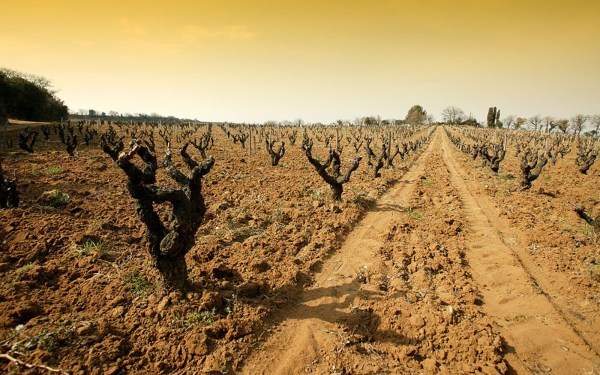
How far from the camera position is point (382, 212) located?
9.94 meters

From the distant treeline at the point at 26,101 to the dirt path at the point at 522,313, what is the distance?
5065 centimetres

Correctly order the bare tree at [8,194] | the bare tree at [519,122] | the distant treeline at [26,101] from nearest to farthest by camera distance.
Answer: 1. the bare tree at [8,194]
2. the distant treeline at [26,101]
3. the bare tree at [519,122]

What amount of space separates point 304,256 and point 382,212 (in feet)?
14.3

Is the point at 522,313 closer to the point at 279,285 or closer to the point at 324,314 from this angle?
the point at 324,314

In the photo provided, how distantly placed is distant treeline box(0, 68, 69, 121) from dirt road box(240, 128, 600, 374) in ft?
159

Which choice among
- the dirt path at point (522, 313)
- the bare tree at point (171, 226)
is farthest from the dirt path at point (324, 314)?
the dirt path at point (522, 313)

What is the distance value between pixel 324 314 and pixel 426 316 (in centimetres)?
164

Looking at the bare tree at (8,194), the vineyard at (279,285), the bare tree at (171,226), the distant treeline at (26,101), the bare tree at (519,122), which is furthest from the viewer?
the bare tree at (519,122)

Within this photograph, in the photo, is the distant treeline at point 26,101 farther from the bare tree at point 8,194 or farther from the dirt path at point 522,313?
the dirt path at point 522,313

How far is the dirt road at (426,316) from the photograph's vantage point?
3.92 meters

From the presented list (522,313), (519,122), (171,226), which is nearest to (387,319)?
(522,313)

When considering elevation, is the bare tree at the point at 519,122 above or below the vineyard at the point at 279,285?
above

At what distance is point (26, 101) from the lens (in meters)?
41.1

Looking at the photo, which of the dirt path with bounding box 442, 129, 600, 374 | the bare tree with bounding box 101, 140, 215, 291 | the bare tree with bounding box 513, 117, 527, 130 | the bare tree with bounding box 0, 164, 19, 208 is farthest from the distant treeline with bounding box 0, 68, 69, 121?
the bare tree with bounding box 513, 117, 527, 130
